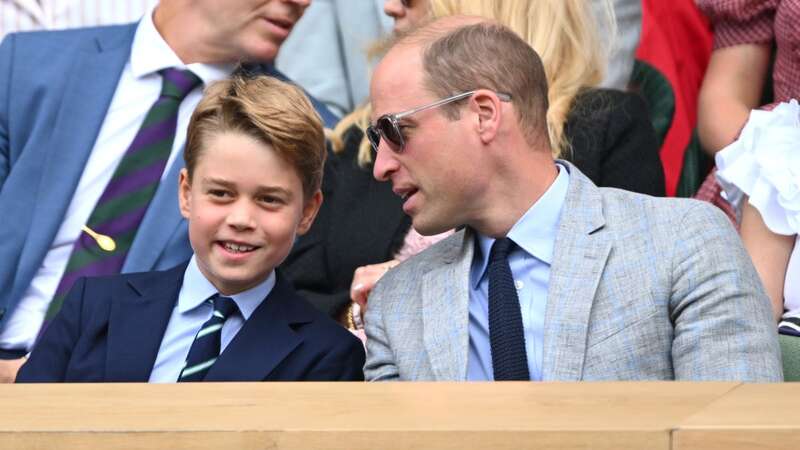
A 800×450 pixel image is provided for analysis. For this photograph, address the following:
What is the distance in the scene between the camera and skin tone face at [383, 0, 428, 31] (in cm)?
331

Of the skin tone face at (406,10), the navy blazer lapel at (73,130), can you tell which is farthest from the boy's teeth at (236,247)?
the skin tone face at (406,10)

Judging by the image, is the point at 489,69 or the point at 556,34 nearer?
the point at 489,69

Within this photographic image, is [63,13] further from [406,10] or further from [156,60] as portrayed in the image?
[406,10]

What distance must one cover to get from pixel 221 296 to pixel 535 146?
644mm

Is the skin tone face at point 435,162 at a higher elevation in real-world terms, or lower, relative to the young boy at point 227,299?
higher

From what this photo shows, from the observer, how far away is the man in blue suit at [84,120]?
10.2 feet

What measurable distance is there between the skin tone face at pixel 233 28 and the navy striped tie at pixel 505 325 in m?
1.16

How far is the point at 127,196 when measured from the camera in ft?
10.3

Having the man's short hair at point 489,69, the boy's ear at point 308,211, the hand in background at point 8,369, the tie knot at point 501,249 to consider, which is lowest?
the hand in background at point 8,369

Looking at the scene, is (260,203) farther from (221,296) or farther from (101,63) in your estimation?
(101,63)

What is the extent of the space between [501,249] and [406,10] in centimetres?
106

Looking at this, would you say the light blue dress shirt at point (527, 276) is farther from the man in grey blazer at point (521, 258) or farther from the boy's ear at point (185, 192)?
the boy's ear at point (185, 192)

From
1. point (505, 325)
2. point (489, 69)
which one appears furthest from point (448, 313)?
point (489, 69)

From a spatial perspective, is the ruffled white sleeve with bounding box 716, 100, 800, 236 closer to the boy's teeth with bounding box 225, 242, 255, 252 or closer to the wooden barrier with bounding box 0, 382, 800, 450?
the boy's teeth with bounding box 225, 242, 255, 252
